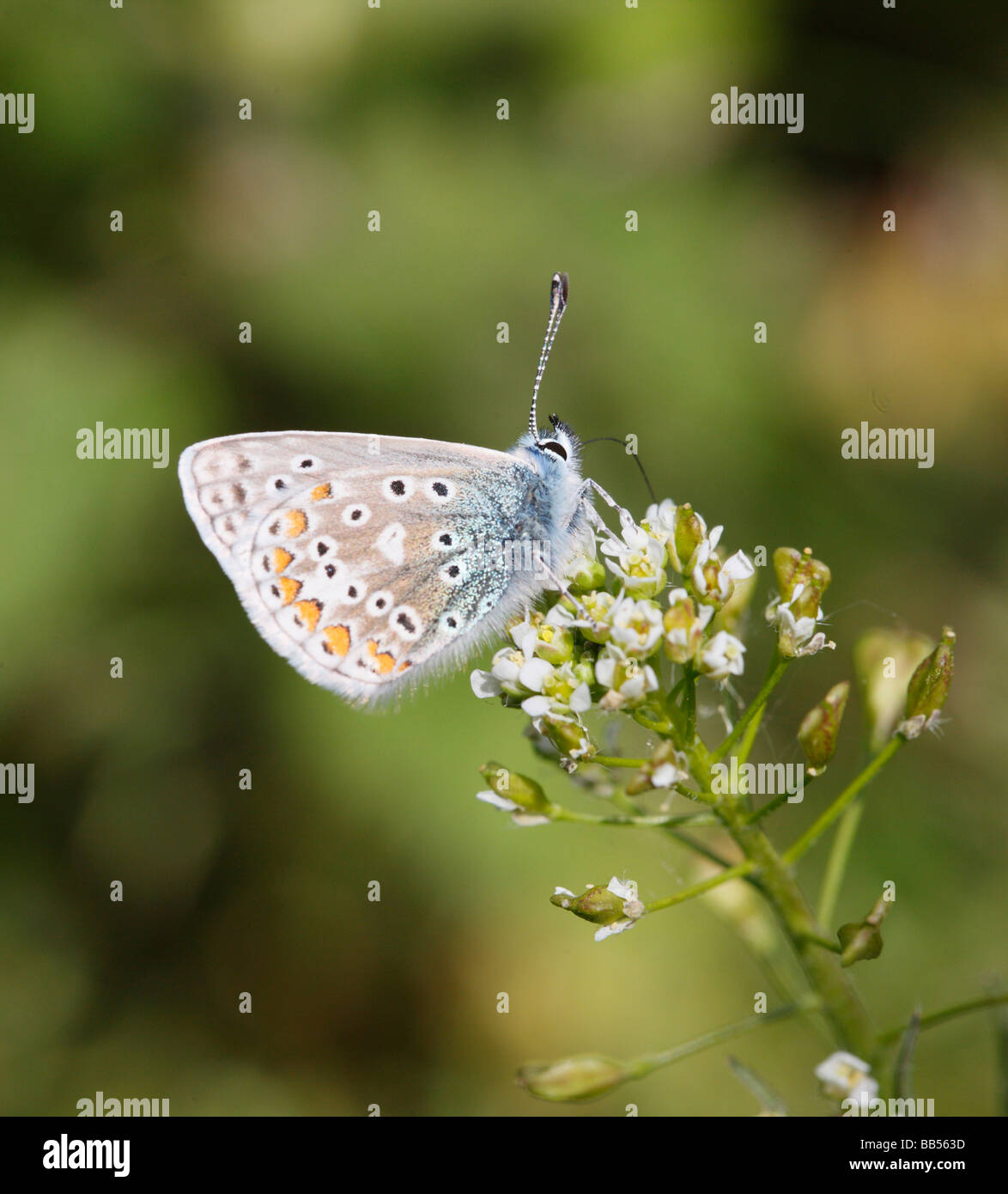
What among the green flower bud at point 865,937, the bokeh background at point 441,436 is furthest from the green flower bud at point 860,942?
the bokeh background at point 441,436

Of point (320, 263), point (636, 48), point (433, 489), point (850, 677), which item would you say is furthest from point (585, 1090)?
point (636, 48)

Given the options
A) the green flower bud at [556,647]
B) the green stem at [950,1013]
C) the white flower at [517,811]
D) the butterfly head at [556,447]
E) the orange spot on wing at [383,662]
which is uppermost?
the butterfly head at [556,447]

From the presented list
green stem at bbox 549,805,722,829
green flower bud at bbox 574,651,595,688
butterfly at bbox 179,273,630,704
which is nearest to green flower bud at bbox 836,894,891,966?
green stem at bbox 549,805,722,829

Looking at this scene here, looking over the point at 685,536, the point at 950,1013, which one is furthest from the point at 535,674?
the point at 950,1013

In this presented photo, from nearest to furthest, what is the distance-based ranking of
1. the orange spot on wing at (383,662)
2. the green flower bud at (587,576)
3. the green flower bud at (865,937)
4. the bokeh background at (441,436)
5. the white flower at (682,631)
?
the green flower bud at (865,937)
the white flower at (682,631)
the green flower bud at (587,576)
the orange spot on wing at (383,662)
the bokeh background at (441,436)

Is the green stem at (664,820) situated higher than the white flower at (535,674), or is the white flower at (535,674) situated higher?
Result: the white flower at (535,674)

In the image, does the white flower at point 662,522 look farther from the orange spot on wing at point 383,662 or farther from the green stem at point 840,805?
the orange spot on wing at point 383,662

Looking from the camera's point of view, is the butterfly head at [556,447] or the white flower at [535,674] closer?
the white flower at [535,674]
